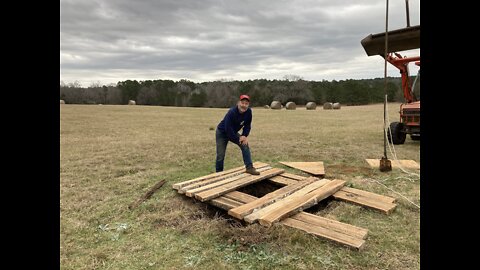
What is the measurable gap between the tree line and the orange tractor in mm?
38820

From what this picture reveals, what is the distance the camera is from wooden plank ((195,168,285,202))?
4.68 metres

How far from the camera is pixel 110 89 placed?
5491 centimetres

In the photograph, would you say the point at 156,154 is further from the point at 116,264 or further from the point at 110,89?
the point at 110,89

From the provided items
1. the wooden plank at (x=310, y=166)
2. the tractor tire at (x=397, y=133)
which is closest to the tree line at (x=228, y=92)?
the tractor tire at (x=397, y=133)

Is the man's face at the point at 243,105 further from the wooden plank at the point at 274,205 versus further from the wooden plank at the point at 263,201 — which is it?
the wooden plank at the point at 274,205

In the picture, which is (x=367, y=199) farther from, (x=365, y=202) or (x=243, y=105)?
(x=243, y=105)

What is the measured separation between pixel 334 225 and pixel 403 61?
7.61 metres

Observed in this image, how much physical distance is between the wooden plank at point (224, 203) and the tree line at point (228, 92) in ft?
144

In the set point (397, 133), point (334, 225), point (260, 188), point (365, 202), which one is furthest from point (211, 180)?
point (397, 133)

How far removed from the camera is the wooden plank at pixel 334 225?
11.9ft

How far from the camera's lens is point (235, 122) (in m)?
6.11
